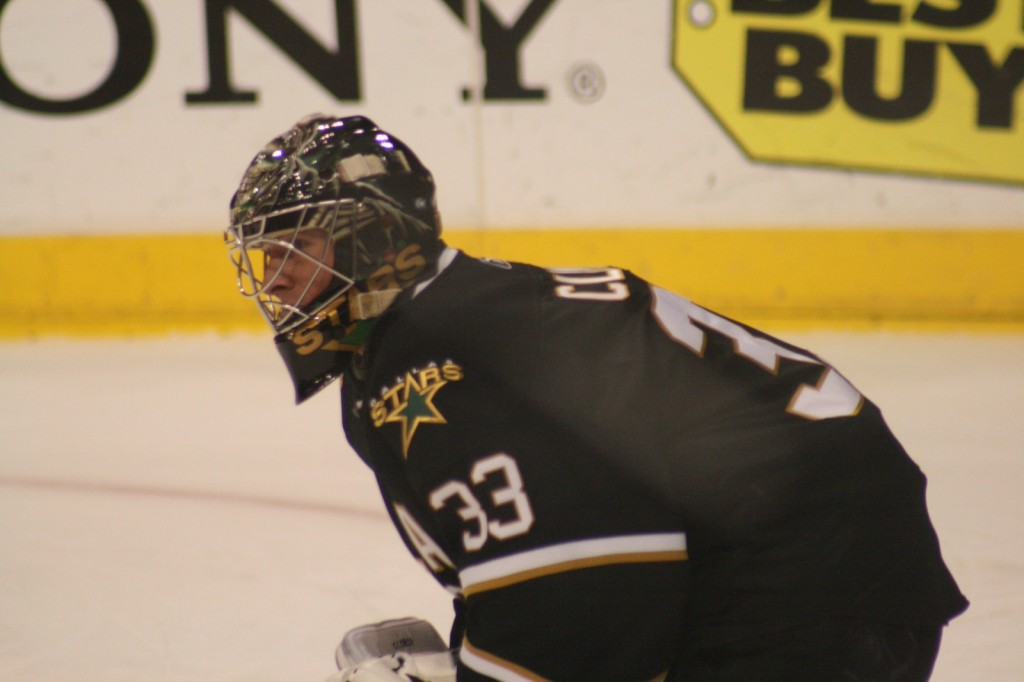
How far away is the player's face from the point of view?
1.36m

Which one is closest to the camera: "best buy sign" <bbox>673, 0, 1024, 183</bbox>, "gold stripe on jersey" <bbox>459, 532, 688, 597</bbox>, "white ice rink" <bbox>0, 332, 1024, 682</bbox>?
"gold stripe on jersey" <bbox>459, 532, 688, 597</bbox>

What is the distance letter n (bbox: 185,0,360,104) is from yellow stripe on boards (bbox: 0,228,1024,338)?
0.62 m

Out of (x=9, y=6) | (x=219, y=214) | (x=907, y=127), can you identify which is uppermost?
(x=9, y=6)

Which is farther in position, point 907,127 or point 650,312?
point 907,127

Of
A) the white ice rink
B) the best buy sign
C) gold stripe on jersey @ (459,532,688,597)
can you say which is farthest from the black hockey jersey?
the best buy sign

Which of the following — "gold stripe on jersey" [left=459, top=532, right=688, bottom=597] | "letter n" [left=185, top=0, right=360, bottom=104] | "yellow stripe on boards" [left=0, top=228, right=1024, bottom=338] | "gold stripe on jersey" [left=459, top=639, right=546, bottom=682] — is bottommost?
"yellow stripe on boards" [left=0, top=228, right=1024, bottom=338]

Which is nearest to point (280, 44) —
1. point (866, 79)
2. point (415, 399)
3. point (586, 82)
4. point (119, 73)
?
point (119, 73)

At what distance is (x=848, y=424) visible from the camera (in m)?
1.25

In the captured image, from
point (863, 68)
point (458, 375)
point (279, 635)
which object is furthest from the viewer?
point (863, 68)

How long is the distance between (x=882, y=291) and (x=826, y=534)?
3748 millimetres

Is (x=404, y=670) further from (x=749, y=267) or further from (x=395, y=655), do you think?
(x=749, y=267)

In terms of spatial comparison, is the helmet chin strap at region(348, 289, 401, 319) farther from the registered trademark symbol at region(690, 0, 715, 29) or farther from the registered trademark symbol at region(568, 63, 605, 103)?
the registered trademark symbol at region(690, 0, 715, 29)

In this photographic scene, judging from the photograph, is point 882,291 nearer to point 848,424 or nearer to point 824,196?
point 824,196

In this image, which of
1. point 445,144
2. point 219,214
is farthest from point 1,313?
point 445,144
